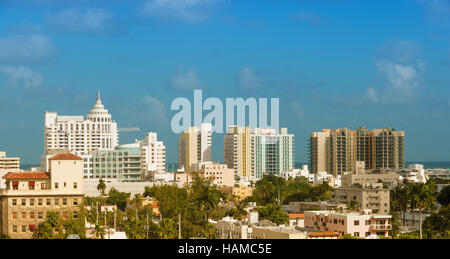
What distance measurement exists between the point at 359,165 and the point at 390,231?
72942 millimetres

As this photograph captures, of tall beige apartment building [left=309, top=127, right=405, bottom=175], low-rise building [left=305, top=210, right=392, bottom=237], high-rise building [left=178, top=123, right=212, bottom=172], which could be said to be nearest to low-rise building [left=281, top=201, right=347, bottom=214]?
low-rise building [left=305, top=210, right=392, bottom=237]

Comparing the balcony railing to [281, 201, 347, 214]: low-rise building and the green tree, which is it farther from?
[281, 201, 347, 214]: low-rise building

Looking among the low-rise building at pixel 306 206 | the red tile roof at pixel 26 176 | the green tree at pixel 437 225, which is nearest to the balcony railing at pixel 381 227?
the green tree at pixel 437 225

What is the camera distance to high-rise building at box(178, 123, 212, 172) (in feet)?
435

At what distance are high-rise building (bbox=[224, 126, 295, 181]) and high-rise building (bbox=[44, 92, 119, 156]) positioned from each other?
79.9 ft

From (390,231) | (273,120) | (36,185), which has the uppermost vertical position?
(273,120)

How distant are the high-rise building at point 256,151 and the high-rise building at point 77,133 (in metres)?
24.3

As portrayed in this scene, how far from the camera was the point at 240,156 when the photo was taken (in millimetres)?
129000

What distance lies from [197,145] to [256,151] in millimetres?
11059

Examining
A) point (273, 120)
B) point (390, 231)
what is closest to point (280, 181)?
point (273, 120)

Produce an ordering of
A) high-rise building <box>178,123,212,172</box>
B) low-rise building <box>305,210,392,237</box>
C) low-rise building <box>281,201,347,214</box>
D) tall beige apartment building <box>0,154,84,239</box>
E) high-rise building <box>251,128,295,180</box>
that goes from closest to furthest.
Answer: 1. tall beige apartment building <box>0,154,84,239</box>
2. low-rise building <box>305,210,392,237</box>
3. low-rise building <box>281,201,347,214</box>
4. high-rise building <box>251,128,295,180</box>
5. high-rise building <box>178,123,212,172</box>

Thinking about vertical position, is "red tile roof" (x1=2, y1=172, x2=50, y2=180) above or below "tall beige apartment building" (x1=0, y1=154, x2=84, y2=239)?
above
